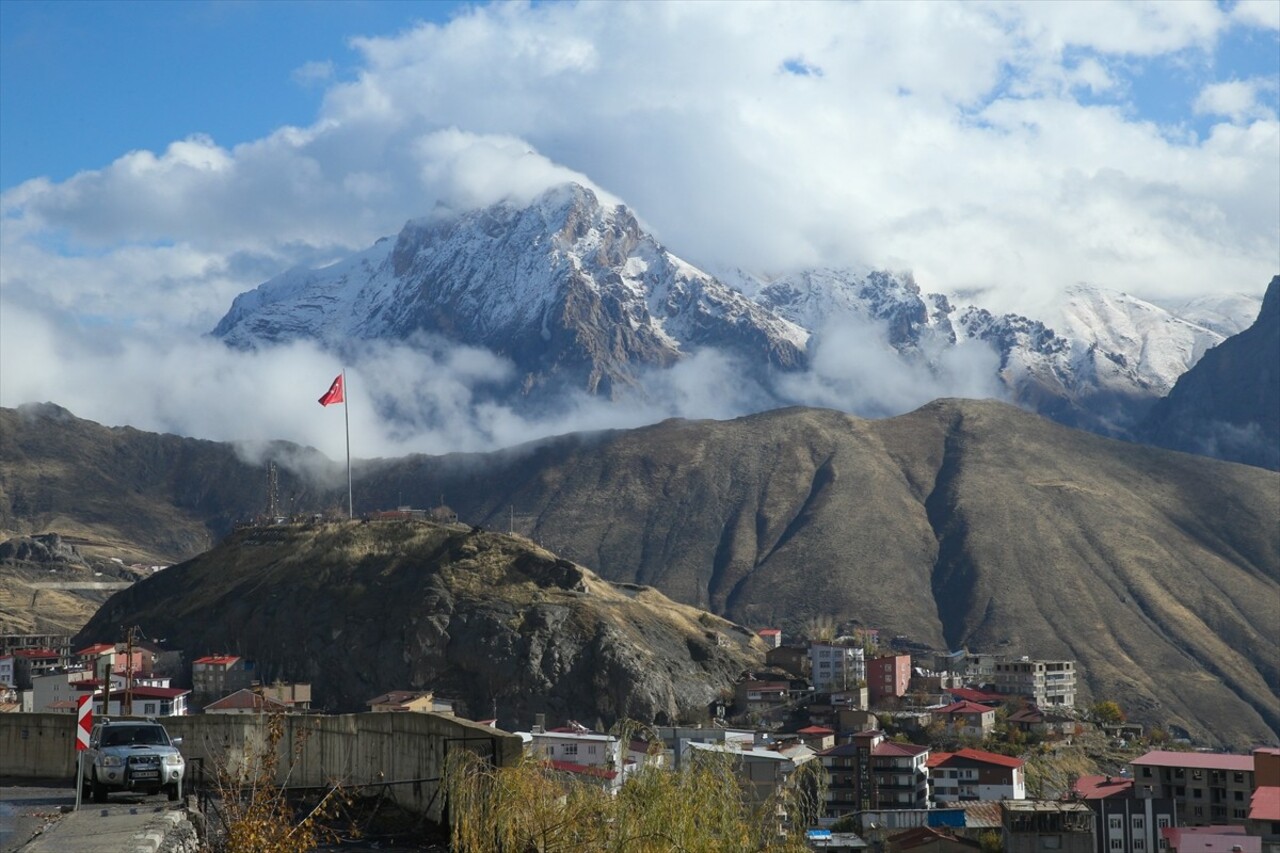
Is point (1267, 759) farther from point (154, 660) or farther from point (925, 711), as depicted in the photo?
point (154, 660)

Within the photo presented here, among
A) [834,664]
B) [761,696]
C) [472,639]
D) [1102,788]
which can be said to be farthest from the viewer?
[834,664]

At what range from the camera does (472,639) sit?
592ft

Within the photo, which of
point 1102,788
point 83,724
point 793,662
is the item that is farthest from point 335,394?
point 83,724

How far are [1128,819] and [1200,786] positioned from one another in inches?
447

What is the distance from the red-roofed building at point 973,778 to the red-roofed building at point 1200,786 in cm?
1000

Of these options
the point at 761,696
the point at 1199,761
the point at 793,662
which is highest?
the point at 793,662

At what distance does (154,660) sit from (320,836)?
161 m

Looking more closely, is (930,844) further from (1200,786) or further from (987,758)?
Answer: (987,758)

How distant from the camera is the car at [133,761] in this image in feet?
89.2

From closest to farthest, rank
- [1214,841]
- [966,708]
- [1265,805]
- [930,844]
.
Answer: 1. [1214,841]
2. [930,844]
3. [1265,805]
4. [966,708]

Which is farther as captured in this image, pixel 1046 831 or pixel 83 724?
pixel 1046 831

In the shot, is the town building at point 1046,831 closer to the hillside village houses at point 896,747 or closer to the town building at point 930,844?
the hillside village houses at point 896,747

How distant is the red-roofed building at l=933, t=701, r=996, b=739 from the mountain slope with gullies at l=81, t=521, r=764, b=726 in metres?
24.3

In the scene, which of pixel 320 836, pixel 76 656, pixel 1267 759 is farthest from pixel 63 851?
pixel 76 656
